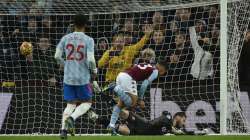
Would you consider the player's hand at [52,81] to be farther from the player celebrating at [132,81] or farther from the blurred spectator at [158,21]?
the blurred spectator at [158,21]

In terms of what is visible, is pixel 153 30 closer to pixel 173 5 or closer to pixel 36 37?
pixel 173 5

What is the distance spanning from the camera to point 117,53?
47.7ft

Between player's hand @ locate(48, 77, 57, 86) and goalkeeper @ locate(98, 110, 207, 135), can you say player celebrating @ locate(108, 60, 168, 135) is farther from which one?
Result: player's hand @ locate(48, 77, 57, 86)

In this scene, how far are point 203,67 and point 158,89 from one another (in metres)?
0.90

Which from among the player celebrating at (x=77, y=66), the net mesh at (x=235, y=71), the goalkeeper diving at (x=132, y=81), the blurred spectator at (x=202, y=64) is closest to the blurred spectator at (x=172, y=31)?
the blurred spectator at (x=202, y=64)

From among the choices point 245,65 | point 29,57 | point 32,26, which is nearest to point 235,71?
point 245,65

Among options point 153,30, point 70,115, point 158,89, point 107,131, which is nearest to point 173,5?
point 153,30

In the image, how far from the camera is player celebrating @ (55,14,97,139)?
36.8 feet

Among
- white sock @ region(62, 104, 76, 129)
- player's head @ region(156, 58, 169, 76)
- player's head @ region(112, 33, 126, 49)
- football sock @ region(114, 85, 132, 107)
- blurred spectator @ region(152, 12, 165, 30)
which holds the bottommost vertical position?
white sock @ region(62, 104, 76, 129)

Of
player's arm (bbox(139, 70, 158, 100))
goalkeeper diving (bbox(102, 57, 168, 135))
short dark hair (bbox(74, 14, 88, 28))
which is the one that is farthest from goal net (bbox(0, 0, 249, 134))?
short dark hair (bbox(74, 14, 88, 28))

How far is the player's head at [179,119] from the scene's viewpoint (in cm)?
1358

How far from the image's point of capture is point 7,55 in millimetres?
14805

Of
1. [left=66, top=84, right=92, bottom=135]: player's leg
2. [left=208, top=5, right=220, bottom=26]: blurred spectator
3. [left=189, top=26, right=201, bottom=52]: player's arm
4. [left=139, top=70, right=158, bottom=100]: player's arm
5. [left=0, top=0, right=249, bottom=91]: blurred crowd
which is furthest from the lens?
[left=208, top=5, right=220, bottom=26]: blurred spectator

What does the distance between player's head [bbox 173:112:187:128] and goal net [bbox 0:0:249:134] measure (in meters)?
0.11
